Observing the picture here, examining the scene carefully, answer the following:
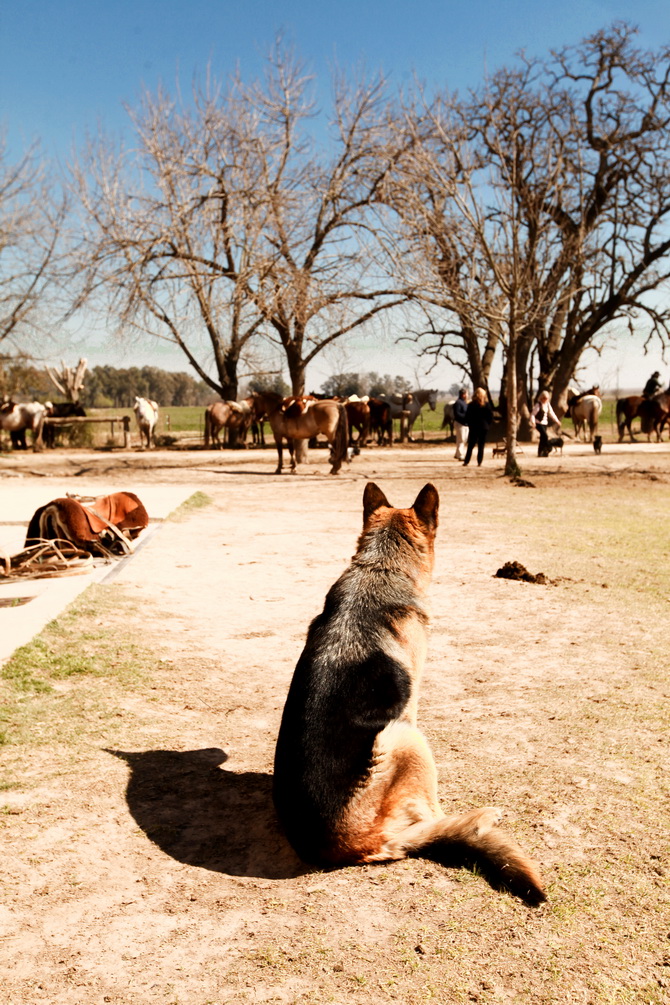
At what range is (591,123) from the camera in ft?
104

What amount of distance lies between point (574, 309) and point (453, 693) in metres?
30.9

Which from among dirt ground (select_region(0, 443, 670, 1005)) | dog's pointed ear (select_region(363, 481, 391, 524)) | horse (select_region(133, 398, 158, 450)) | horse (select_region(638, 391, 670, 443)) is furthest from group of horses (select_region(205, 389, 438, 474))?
dog's pointed ear (select_region(363, 481, 391, 524))

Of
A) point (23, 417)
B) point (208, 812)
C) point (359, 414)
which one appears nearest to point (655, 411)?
point (359, 414)

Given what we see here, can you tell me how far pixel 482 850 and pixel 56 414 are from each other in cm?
3521

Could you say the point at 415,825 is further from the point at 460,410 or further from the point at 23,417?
the point at 23,417

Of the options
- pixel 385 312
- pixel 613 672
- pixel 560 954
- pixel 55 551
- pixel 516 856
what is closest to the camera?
pixel 560 954

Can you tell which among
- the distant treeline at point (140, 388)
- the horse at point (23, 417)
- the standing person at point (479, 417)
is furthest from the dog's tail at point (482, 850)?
the distant treeline at point (140, 388)

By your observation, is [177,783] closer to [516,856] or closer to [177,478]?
[516,856]

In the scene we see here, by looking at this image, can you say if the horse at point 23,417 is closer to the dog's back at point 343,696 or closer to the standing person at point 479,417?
the standing person at point 479,417

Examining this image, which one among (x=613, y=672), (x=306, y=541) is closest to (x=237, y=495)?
(x=306, y=541)

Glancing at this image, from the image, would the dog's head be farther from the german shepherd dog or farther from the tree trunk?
the tree trunk

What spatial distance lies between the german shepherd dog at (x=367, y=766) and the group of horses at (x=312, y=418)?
720 inches

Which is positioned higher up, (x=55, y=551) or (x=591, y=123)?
(x=591, y=123)

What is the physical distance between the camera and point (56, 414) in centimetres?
3550
